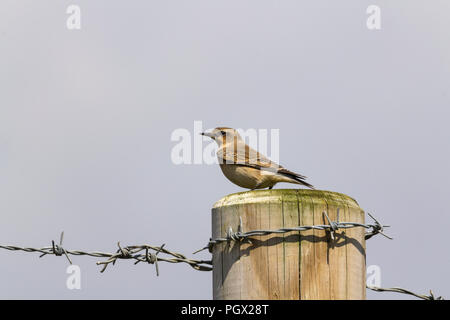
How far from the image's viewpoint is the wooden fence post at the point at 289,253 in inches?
190

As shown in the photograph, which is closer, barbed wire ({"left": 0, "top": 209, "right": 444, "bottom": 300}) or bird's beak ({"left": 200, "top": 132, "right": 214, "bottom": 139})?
barbed wire ({"left": 0, "top": 209, "right": 444, "bottom": 300})

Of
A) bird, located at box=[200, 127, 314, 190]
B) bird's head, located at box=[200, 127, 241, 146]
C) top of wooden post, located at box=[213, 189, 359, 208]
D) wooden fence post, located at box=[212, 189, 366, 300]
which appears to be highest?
bird's head, located at box=[200, 127, 241, 146]

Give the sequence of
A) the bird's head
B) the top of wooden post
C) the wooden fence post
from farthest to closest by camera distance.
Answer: the bird's head, the top of wooden post, the wooden fence post

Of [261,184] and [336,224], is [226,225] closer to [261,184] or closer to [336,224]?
[336,224]

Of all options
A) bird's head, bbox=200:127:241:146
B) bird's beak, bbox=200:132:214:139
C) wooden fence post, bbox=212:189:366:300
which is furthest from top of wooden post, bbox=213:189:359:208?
bird's beak, bbox=200:132:214:139

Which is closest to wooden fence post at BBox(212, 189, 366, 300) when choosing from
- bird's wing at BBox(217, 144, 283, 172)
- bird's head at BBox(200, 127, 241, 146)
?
bird's wing at BBox(217, 144, 283, 172)

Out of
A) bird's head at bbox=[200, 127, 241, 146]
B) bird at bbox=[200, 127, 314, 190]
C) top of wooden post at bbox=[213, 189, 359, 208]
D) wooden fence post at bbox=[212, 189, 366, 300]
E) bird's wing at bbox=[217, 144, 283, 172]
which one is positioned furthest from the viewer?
bird's head at bbox=[200, 127, 241, 146]

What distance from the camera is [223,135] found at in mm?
10125

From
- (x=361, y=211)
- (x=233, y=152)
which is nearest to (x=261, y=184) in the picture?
(x=233, y=152)

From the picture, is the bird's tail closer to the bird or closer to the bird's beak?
the bird

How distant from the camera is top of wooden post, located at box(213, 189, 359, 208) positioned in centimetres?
496

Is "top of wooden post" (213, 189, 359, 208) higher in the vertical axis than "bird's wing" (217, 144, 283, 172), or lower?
lower

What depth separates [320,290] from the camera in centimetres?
483

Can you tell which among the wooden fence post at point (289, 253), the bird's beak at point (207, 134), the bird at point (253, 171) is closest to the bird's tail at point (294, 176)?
the bird at point (253, 171)
